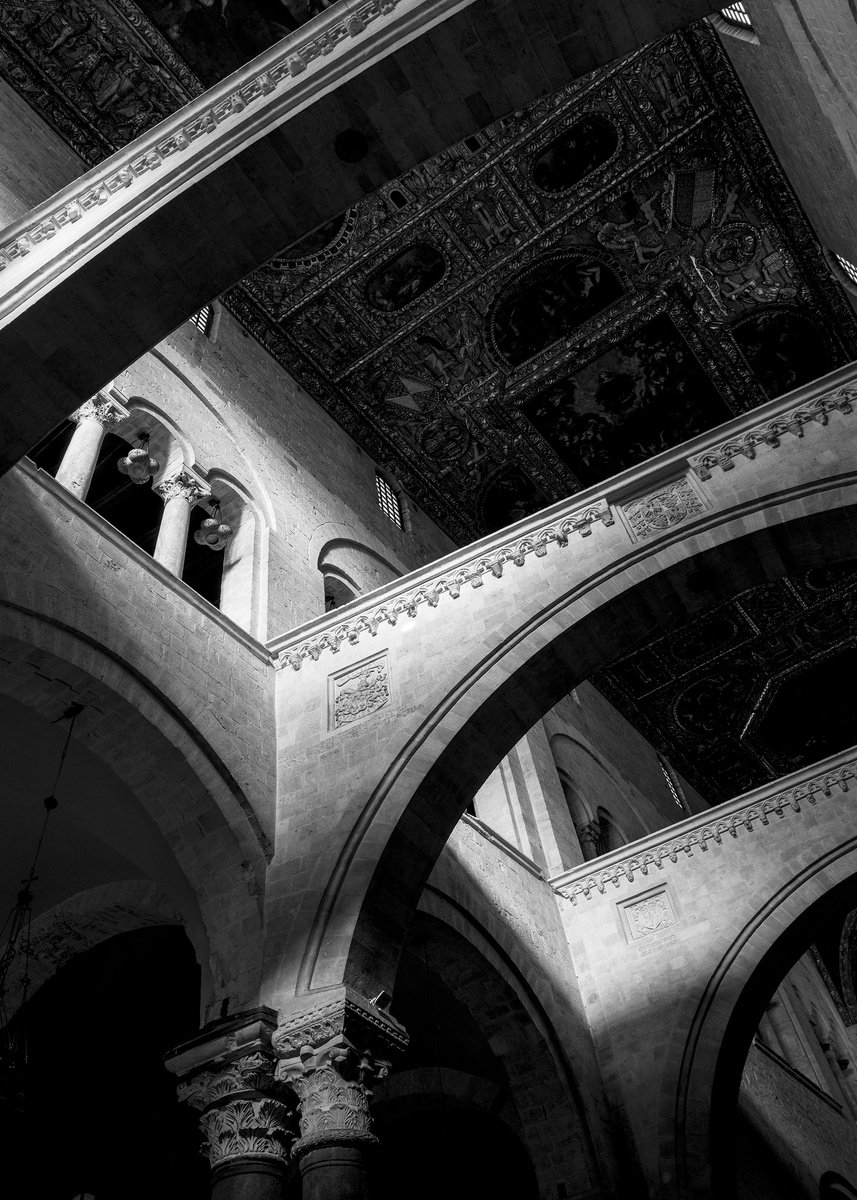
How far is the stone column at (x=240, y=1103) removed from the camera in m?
5.33

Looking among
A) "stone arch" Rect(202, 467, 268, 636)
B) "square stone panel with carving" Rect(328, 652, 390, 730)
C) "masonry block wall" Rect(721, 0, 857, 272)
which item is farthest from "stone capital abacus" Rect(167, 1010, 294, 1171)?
A: "masonry block wall" Rect(721, 0, 857, 272)

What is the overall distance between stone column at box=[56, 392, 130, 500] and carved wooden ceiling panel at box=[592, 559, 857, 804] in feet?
29.9

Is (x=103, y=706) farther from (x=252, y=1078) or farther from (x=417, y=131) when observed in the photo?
(x=417, y=131)

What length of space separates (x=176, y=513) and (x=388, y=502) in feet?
15.5

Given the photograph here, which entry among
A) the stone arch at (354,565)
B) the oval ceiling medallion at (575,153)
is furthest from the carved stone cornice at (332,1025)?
the oval ceiling medallion at (575,153)

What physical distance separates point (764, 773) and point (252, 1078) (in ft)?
46.0

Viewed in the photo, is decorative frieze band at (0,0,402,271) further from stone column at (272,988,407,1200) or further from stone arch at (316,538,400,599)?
stone arch at (316,538,400,599)

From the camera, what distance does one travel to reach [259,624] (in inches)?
354

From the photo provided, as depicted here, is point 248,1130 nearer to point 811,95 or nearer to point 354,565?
point 354,565

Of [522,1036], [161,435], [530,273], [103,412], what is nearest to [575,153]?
[530,273]

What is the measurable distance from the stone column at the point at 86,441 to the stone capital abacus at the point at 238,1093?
3875mm

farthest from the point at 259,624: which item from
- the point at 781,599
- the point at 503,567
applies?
the point at 781,599

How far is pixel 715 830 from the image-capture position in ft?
32.8

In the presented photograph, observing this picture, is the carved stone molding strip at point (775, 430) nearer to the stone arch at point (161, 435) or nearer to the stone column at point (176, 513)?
the stone column at point (176, 513)
